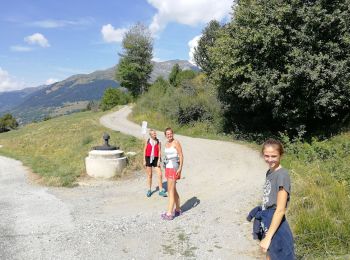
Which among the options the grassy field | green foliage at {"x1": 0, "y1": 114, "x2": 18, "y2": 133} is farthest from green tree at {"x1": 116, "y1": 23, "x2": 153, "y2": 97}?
green foliage at {"x1": 0, "y1": 114, "x2": 18, "y2": 133}

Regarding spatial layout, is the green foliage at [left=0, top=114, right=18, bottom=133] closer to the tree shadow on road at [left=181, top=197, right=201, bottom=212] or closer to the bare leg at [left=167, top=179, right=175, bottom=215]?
the tree shadow on road at [left=181, top=197, right=201, bottom=212]

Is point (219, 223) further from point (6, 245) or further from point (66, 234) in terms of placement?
point (6, 245)

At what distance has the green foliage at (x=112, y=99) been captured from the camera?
6742cm

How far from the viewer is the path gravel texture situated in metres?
6.73

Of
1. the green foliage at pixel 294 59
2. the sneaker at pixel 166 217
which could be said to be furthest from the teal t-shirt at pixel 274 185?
the green foliage at pixel 294 59

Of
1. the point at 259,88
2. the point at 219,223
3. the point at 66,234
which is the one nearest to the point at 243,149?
the point at 259,88

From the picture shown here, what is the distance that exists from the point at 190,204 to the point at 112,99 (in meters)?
60.0

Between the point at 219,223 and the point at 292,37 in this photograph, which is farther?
the point at 292,37

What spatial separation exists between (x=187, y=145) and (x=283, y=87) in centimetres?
552

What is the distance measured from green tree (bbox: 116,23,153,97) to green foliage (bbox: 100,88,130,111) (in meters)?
5.43

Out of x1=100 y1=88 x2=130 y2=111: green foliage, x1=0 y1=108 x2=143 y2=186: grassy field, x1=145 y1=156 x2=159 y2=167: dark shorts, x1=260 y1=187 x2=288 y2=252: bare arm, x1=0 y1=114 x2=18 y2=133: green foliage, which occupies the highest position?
x1=100 y1=88 x2=130 y2=111: green foliage

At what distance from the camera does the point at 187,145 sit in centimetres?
2005

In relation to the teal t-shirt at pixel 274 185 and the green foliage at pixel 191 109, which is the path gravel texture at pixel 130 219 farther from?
the green foliage at pixel 191 109

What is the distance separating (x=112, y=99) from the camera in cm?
6831
